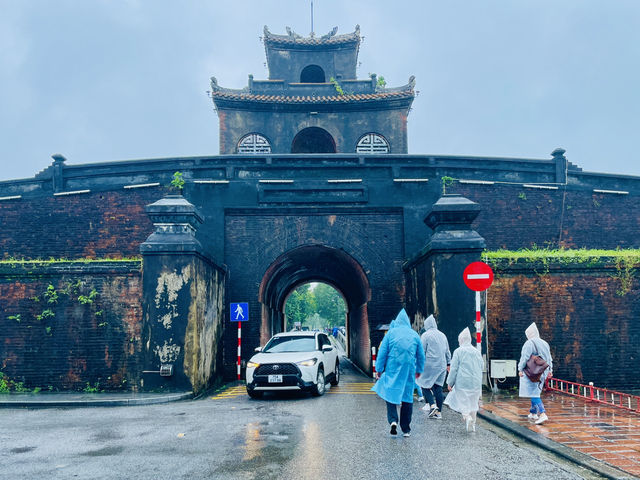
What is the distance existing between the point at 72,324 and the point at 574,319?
11976 mm

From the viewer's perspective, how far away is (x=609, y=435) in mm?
6691

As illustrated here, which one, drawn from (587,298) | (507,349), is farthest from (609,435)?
(587,298)

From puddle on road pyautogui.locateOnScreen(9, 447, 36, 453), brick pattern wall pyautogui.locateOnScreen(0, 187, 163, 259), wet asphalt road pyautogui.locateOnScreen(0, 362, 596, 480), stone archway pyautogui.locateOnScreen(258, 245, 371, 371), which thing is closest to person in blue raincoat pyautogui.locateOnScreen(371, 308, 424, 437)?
wet asphalt road pyautogui.locateOnScreen(0, 362, 596, 480)

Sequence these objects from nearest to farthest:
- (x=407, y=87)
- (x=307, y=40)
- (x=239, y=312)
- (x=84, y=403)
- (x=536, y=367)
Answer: (x=536, y=367), (x=84, y=403), (x=239, y=312), (x=407, y=87), (x=307, y=40)

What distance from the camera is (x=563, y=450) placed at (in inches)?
234

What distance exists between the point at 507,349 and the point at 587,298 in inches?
93.5

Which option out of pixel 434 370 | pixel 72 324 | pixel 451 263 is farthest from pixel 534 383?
pixel 72 324

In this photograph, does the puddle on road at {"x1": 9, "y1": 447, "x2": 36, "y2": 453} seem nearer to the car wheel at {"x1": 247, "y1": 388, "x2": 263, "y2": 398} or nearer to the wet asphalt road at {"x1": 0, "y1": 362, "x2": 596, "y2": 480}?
the wet asphalt road at {"x1": 0, "y1": 362, "x2": 596, "y2": 480}

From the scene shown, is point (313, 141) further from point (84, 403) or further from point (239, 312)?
point (84, 403)

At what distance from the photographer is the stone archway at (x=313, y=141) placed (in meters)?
23.5

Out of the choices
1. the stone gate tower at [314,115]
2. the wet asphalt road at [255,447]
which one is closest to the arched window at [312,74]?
the stone gate tower at [314,115]

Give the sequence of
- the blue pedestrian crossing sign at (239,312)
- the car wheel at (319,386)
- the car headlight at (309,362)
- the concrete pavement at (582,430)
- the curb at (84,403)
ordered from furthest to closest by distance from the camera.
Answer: the blue pedestrian crossing sign at (239,312) < the car wheel at (319,386) < the car headlight at (309,362) < the curb at (84,403) < the concrete pavement at (582,430)

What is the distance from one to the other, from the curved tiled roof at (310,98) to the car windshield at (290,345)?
1340 cm

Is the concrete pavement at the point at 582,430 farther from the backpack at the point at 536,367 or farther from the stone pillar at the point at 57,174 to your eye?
the stone pillar at the point at 57,174
